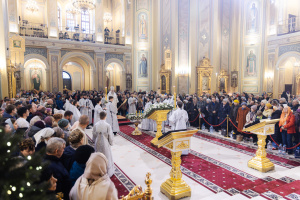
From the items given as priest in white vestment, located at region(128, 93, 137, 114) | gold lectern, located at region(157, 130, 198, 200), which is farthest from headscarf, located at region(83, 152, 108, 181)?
priest in white vestment, located at region(128, 93, 137, 114)

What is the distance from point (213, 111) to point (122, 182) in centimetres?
594

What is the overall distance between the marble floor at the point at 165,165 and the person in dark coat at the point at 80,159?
2091 mm

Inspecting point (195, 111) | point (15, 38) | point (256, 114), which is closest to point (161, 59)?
point (195, 111)

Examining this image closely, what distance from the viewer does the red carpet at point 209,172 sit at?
4.66 meters

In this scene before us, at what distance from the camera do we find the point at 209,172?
5.25 m

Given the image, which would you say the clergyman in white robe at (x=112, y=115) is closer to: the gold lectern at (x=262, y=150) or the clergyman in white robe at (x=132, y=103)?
the clergyman in white robe at (x=132, y=103)

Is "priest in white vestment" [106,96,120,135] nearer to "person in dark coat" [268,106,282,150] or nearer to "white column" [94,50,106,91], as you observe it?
"person in dark coat" [268,106,282,150]

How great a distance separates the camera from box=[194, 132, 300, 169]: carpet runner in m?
5.72

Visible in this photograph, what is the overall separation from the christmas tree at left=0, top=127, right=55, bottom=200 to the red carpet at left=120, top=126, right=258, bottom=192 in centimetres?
404

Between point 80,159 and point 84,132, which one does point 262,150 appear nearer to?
point 84,132

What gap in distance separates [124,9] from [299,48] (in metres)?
15.6

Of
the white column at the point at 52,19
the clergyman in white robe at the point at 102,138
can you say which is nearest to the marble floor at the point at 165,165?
the clergyman in white robe at the point at 102,138

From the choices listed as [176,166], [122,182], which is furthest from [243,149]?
[122,182]

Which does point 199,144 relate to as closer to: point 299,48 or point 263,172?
point 263,172
